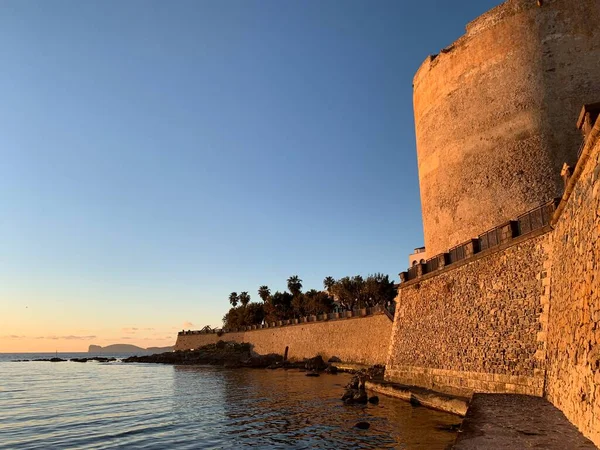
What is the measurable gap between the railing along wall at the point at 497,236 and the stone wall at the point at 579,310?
2.31m

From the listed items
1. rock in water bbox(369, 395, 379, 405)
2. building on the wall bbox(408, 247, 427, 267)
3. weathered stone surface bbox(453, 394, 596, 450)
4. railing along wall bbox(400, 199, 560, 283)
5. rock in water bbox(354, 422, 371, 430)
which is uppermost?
building on the wall bbox(408, 247, 427, 267)

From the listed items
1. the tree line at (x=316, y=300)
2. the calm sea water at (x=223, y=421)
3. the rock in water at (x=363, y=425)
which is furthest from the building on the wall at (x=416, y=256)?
the rock in water at (x=363, y=425)

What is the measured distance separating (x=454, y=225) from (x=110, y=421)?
1946 cm

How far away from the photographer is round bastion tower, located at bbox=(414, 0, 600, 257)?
65.3 ft

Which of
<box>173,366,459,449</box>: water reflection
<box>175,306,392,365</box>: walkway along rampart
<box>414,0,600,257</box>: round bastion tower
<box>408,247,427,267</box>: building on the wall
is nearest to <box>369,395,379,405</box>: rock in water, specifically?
<box>173,366,459,449</box>: water reflection

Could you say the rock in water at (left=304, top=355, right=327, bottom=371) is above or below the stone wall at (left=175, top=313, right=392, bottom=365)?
below

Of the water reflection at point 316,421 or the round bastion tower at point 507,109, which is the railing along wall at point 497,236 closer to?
the round bastion tower at point 507,109

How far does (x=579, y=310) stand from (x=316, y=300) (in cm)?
5413

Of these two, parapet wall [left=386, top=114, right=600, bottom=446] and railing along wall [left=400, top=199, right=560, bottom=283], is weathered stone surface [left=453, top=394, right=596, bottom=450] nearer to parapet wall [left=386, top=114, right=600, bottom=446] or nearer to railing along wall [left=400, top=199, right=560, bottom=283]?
parapet wall [left=386, top=114, right=600, bottom=446]

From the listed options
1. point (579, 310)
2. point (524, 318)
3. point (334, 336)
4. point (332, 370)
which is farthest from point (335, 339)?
point (579, 310)

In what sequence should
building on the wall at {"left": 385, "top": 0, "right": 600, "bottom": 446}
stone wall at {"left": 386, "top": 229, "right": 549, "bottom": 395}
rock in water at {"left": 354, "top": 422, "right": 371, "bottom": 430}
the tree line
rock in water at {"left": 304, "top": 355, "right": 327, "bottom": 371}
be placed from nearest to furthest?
1. building on the wall at {"left": 385, "top": 0, "right": 600, "bottom": 446}
2. stone wall at {"left": 386, "top": 229, "right": 549, "bottom": 395}
3. rock in water at {"left": 354, "top": 422, "right": 371, "bottom": 430}
4. rock in water at {"left": 304, "top": 355, "right": 327, "bottom": 371}
5. the tree line

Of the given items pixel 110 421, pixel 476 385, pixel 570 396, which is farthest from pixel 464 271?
pixel 110 421

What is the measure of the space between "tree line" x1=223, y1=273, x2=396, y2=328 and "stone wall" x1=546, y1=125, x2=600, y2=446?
31.3m

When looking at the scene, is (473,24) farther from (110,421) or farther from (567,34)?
(110,421)
